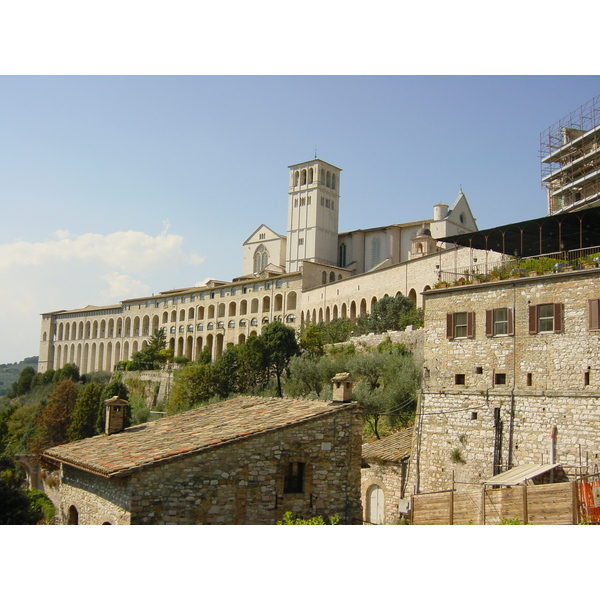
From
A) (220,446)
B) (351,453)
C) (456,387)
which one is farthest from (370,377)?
(220,446)

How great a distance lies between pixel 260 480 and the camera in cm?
1380

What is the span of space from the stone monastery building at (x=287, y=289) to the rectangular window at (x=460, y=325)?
2796 cm

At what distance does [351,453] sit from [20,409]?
46.3m

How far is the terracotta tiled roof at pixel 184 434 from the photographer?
523 inches

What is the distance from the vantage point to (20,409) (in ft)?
176

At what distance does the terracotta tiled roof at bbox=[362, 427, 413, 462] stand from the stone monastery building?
87.6ft

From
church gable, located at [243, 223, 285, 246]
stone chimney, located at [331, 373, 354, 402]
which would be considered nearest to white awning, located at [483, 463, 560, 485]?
stone chimney, located at [331, 373, 354, 402]

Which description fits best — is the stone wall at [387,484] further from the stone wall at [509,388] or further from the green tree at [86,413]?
the green tree at [86,413]

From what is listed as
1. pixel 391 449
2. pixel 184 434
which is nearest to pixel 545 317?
pixel 391 449

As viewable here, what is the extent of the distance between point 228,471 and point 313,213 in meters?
62.1

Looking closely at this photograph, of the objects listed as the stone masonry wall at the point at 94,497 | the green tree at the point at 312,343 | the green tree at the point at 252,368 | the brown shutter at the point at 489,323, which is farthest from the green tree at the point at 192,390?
the brown shutter at the point at 489,323

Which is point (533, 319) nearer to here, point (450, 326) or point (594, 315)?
point (594, 315)

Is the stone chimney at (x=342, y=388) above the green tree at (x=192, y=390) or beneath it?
above
